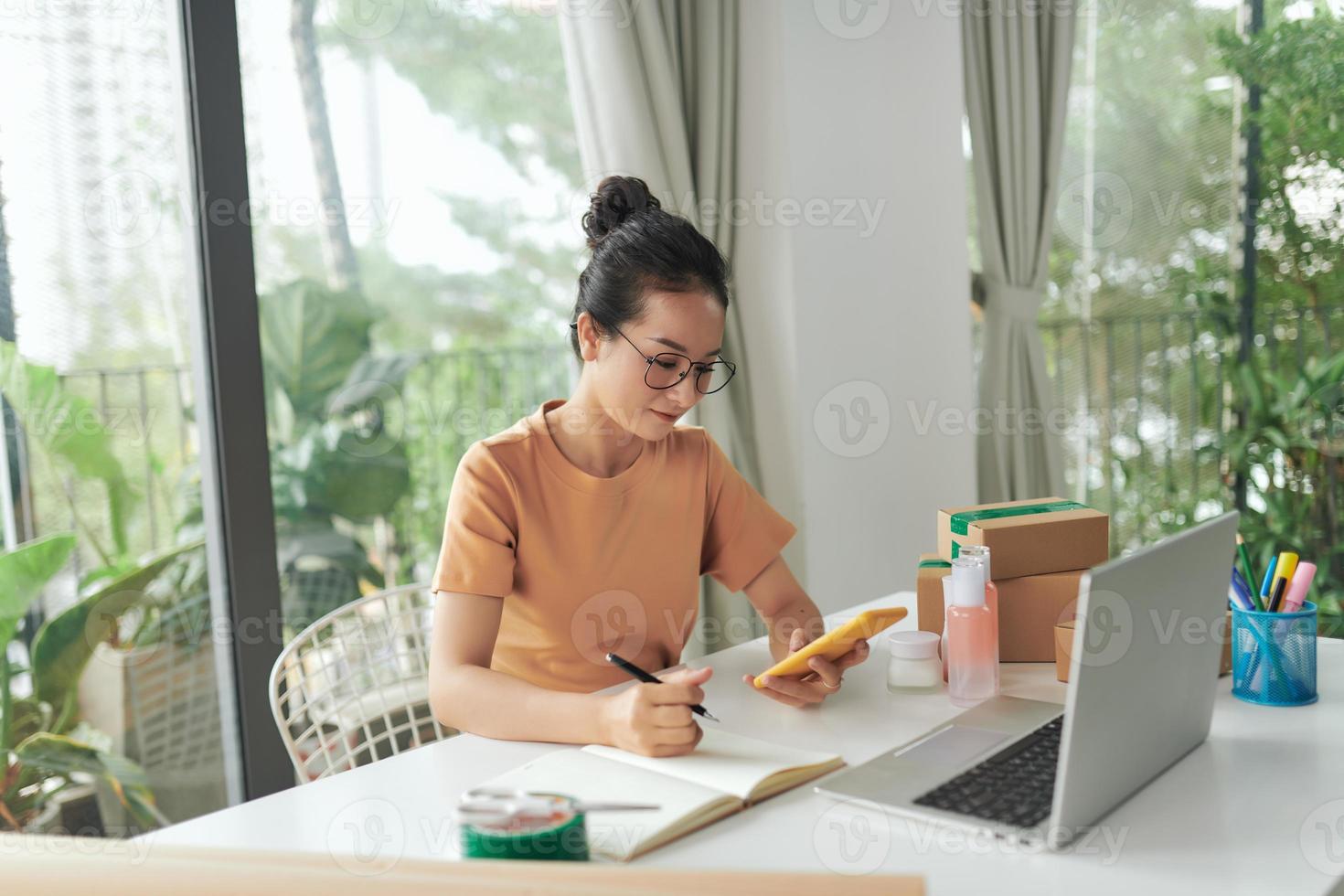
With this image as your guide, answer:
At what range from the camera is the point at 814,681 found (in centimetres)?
133

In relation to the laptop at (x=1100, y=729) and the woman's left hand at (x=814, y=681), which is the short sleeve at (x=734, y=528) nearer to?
the woman's left hand at (x=814, y=681)

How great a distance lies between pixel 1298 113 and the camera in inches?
126

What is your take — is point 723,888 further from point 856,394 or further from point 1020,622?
point 856,394

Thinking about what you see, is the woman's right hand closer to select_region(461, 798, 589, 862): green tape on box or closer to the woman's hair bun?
select_region(461, 798, 589, 862): green tape on box

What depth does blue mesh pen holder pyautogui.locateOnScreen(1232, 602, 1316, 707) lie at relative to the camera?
1.24 m

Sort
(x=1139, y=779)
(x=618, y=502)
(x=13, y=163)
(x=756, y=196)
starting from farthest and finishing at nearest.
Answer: (x=756, y=196)
(x=13, y=163)
(x=618, y=502)
(x=1139, y=779)

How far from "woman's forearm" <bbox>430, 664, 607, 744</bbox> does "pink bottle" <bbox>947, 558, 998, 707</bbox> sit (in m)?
0.42

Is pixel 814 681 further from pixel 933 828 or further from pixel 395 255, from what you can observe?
pixel 395 255

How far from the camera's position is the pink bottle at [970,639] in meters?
1.26

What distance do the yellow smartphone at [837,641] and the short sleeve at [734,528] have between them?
419mm

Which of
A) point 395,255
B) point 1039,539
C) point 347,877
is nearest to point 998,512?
point 1039,539

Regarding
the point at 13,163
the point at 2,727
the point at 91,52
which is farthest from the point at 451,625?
the point at 91,52

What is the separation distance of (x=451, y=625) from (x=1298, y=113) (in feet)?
10.0

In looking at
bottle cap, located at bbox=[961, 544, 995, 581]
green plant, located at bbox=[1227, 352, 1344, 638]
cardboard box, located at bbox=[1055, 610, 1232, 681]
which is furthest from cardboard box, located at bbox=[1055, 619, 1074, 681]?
green plant, located at bbox=[1227, 352, 1344, 638]
